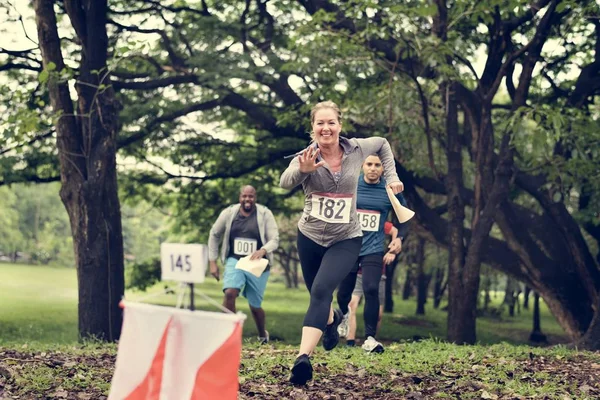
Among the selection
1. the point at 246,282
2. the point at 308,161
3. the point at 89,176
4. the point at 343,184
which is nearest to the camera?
the point at 308,161

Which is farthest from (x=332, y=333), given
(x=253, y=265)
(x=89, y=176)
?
(x=89, y=176)

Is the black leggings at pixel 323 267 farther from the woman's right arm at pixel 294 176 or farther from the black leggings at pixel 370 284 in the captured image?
the black leggings at pixel 370 284

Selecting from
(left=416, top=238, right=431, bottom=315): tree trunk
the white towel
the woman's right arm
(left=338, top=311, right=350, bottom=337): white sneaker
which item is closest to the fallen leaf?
the woman's right arm

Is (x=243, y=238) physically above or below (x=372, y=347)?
above

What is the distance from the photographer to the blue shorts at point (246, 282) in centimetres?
1119

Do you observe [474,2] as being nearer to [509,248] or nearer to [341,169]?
[509,248]

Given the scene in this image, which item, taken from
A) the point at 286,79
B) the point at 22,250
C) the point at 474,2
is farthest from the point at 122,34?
the point at 22,250

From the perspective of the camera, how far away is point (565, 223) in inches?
656

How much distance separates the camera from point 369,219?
30.8 feet

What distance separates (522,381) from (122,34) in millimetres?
13954

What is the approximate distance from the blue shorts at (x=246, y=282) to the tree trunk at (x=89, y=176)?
424 centimetres

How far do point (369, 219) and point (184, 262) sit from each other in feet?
A: 17.4

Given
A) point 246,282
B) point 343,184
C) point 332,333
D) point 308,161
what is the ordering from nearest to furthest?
point 308,161, point 343,184, point 332,333, point 246,282

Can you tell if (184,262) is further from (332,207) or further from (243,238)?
(243,238)
